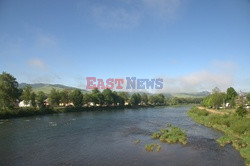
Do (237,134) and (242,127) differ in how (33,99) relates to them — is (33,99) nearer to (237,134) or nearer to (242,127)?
(237,134)

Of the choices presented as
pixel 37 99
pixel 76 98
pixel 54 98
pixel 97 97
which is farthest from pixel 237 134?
pixel 97 97

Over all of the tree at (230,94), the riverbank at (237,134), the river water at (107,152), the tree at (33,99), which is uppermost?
the tree at (230,94)

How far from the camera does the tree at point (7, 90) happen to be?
85875 mm

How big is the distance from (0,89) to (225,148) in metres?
80.6

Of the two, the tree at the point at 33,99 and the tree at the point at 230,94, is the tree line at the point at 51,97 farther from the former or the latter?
the tree at the point at 230,94

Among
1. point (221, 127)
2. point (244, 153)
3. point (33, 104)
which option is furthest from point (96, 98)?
point (244, 153)

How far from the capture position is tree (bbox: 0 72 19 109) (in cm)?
8588

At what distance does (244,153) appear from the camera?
30.7m

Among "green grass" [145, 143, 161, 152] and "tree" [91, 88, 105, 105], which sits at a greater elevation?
"tree" [91, 88, 105, 105]

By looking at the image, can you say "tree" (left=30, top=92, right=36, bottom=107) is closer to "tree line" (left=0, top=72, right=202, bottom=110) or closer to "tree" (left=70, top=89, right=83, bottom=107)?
"tree line" (left=0, top=72, right=202, bottom=110)

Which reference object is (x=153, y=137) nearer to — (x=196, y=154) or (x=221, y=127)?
(x=196, y=154)

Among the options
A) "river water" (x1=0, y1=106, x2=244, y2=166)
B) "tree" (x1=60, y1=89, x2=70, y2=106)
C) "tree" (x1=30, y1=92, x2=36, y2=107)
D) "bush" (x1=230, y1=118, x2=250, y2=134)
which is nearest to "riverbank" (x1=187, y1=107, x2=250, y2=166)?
"bush" (x1=230, y1=118, x2=250, y2=134)

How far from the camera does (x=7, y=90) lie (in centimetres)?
8712

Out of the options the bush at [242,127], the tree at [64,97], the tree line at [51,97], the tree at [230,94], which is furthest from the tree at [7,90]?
the tree at [230,94]
